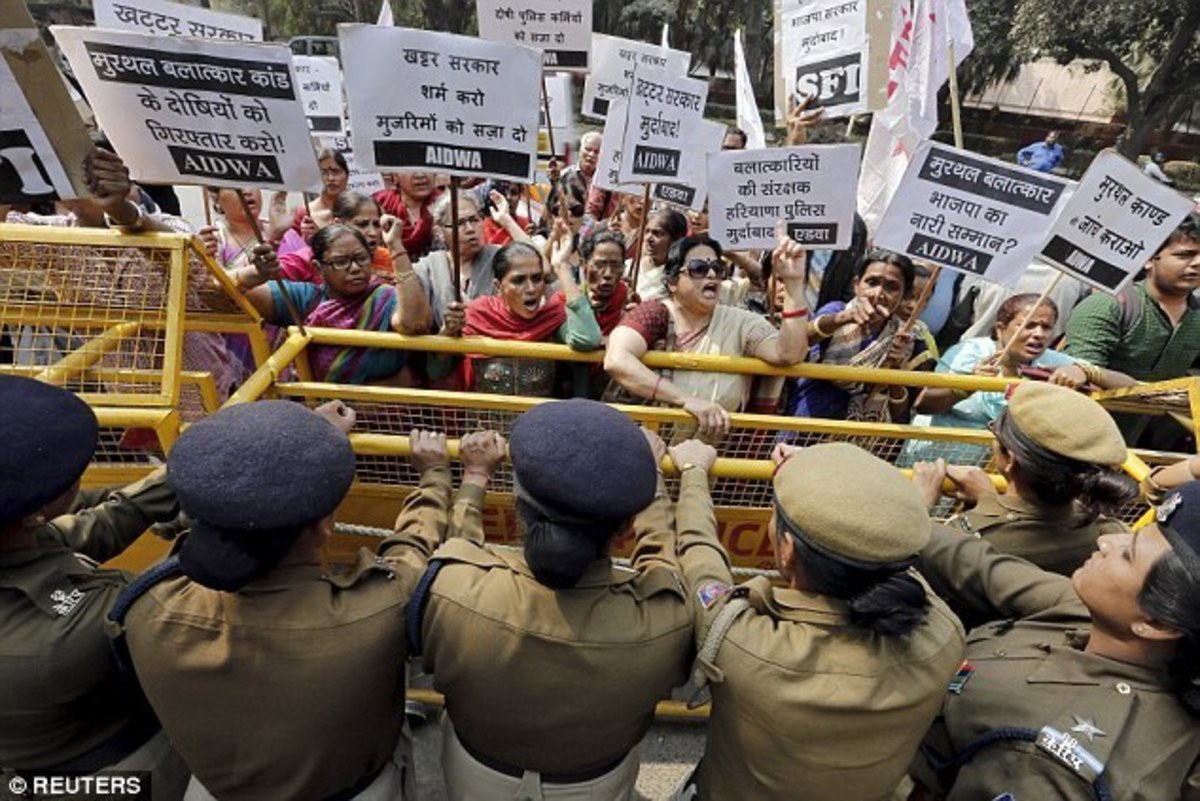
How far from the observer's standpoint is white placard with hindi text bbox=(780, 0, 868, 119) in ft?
15.0

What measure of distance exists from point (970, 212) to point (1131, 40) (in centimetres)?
2811

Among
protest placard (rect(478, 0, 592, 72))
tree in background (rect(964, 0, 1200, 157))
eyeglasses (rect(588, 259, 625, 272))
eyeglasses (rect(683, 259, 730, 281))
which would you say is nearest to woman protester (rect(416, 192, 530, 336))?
eyeglasses (rect(588, 259, 625, 272))

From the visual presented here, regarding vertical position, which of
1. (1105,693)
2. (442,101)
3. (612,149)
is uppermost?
(442,101)

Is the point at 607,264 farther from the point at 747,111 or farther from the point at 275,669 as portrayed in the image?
the point at 275,669

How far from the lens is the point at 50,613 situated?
161cm

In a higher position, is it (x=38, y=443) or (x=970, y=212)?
(x=970, y=212)

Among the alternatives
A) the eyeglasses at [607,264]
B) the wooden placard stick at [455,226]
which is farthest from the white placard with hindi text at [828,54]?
the wooden placard stick at [455,226]

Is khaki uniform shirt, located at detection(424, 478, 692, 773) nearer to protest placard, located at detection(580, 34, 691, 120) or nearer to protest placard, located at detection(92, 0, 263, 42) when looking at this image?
protest placard, located at detection(92, 0, 263, 42)

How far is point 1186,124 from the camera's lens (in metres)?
31.2

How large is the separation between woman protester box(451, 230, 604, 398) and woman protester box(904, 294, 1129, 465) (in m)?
1.72

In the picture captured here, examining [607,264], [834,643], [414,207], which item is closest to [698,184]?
[607,264]

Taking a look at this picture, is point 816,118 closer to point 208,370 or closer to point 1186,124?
point 208,370

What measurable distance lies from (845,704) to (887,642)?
0.56ft

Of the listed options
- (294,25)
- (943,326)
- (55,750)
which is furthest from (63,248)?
(294,25)
